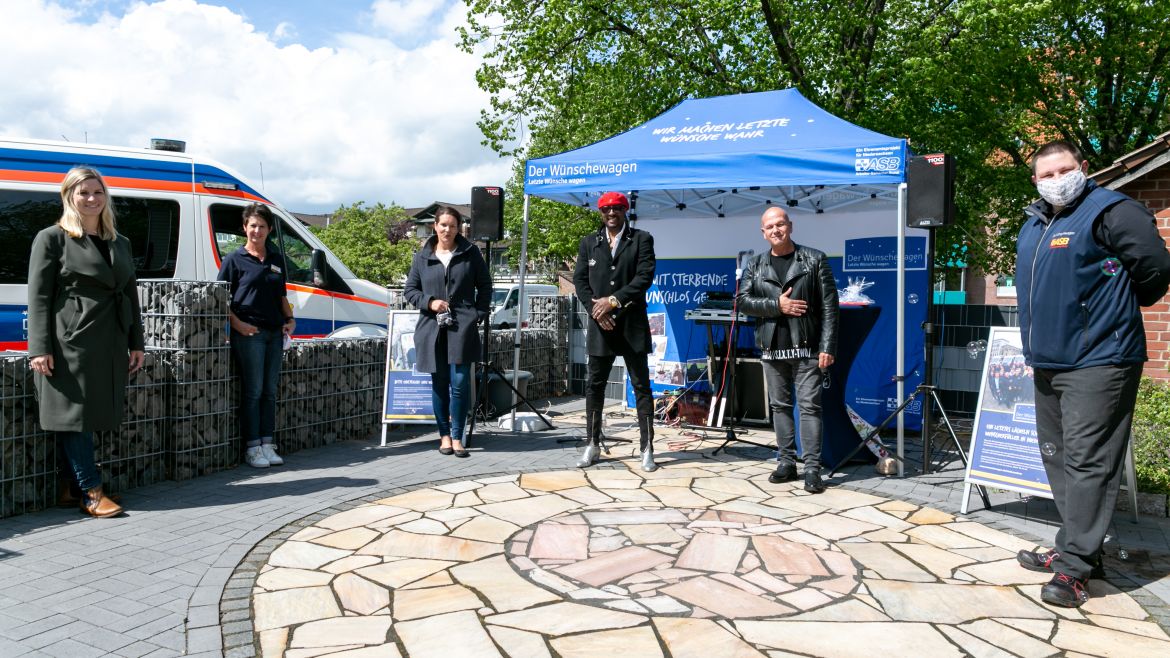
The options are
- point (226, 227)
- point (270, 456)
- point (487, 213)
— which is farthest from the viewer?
point (226, 227)

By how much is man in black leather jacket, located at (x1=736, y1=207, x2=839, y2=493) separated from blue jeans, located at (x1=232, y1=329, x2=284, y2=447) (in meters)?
3.50

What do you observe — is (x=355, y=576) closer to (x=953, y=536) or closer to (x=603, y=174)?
(x=953, y=536)

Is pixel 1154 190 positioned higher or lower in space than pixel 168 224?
higher

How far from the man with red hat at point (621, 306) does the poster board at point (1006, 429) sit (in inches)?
86.4

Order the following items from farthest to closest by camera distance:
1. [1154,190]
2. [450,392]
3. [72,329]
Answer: [1154,190] → [450,392] → [72,329]

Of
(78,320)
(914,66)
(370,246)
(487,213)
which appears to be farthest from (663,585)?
(370,246)

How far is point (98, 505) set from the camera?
437cm

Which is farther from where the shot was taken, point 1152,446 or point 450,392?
point 450,392

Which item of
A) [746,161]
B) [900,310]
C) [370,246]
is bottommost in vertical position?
[900,310]

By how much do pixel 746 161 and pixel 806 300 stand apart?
4.97 ft

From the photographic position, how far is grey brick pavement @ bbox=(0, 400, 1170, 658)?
2.96 meters

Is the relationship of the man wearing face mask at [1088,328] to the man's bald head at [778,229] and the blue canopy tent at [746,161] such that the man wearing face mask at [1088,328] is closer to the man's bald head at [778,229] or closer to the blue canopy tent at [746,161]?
the man's bald head at [778,229]

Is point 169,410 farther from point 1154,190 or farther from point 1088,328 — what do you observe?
point 1154,190

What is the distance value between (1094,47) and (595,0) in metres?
9.07
